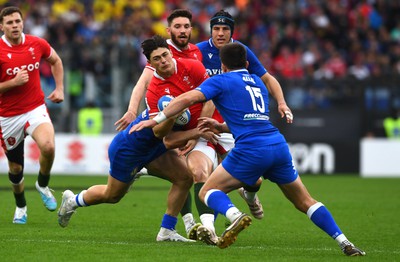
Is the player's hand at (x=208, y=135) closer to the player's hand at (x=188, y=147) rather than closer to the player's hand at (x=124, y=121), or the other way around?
the player's hand at (x=188, y=147)

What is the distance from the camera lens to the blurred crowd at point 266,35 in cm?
2506

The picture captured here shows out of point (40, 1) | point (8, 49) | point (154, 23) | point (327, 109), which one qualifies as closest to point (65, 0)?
point (40, 1)

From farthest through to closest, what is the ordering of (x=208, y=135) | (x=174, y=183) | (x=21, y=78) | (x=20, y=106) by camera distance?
1. (x=20, y=106)
2. (x=21, y=78)
3. (x=174, y=183)
4. (x=208, y=135)

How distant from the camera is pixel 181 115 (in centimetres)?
988

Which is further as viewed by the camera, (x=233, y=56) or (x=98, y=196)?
(x=98, y=196)

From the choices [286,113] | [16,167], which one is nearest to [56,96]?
[16,167]

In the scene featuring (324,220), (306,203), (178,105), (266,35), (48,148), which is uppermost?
(178,105)

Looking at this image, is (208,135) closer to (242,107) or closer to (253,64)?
(242,107)

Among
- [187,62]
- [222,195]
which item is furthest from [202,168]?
[222,195]

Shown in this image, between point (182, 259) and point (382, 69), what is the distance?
721 inches

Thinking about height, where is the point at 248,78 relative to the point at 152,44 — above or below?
below

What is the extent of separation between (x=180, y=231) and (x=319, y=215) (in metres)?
2.77

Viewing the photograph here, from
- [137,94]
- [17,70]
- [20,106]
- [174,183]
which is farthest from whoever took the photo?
[20,106]

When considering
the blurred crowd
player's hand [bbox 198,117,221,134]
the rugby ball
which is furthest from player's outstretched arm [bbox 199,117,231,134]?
the blurred crowd
